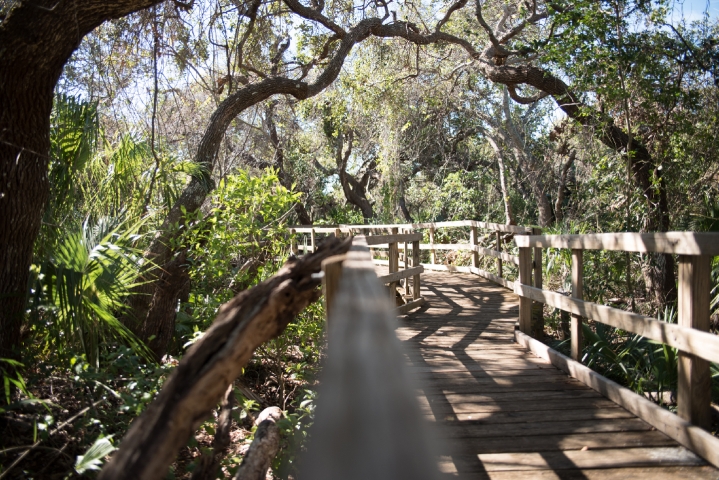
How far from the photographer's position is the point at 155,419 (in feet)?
4.28

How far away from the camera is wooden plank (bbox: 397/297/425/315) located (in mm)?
8266

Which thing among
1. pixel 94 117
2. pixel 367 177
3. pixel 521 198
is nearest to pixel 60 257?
pixel 94 117

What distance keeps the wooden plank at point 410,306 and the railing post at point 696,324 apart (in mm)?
5134

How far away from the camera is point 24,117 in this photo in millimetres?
3590

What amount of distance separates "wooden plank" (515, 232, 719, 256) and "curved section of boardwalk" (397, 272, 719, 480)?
1.06 m

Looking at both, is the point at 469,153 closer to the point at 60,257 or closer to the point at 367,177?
the point at 367,177

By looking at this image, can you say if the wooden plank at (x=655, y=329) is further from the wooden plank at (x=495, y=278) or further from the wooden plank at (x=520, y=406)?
the wooden plank at (x=495, y=278)

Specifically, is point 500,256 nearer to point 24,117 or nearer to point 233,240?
point 233,240

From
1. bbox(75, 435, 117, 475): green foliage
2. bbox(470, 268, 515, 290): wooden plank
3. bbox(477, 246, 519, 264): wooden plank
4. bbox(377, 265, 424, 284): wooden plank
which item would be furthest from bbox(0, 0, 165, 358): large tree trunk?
bbox(477, 246, 519, 264): wooden plank

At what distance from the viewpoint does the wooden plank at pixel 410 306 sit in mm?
8266

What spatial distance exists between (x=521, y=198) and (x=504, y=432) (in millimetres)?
16606

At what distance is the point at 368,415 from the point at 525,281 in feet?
17.0

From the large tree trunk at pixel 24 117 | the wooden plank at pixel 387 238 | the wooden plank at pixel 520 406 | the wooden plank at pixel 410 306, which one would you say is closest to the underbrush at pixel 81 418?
the large tree trunk at pixel 24 117

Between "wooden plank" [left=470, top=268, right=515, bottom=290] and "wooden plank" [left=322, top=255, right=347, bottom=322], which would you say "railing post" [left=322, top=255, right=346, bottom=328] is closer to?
"wooden plank" [left=322, top=255, right=347, bottom=322]
